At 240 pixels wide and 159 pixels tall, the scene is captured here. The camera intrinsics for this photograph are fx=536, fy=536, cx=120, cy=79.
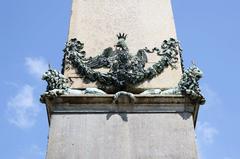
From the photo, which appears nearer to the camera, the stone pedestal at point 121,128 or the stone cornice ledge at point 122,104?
the stone pedestal at point 121,128

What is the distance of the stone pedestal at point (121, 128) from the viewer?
8406mm

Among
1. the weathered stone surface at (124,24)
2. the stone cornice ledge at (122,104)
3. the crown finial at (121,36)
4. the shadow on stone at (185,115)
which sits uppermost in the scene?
the weathered stone surface at (124,24)

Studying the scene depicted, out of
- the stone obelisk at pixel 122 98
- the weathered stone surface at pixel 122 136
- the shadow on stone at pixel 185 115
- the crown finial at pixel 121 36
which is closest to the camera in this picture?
the weathered stone surface at pixel 122 136

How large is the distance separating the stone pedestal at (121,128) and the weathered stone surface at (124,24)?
0.79 m

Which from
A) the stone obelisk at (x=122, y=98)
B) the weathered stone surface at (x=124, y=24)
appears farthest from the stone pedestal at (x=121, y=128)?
the weathered stone surface at (x=124, y=24)

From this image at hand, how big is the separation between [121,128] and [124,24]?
2.68 meters

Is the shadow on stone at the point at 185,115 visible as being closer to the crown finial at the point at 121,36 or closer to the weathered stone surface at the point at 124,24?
the weathered stone surface at the point at 124,24

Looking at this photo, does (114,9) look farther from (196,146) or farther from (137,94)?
(196,146)

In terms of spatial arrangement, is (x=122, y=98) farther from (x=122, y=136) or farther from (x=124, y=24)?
(x=124, y=24)

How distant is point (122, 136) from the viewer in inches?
339

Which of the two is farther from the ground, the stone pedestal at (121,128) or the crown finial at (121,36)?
the crown finial at (121,36)

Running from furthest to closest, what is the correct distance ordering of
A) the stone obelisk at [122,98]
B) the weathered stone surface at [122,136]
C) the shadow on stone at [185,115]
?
the shadow on stone at [185,115] → the stone obelisk at [122,98] → the weathered stone surface at [122,136]

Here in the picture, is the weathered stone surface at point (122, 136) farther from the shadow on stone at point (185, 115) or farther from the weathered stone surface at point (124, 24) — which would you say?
the weathered stone surface at point (124, 24)

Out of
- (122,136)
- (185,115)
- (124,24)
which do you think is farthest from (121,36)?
(122,136)
